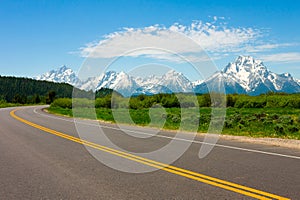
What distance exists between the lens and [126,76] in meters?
11.3

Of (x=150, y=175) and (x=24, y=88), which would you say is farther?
(x=24, y=88)

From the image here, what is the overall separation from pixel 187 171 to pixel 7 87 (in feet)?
618

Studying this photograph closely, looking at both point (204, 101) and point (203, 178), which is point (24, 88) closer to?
point (204, 101)

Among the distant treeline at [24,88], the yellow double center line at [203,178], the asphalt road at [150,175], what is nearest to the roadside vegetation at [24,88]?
the distant treeline at [24,88]

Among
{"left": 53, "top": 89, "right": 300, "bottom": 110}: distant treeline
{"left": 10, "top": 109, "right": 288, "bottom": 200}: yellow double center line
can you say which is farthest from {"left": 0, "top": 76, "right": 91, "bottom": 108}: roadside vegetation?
{"left": 10, "top": 109, "right": 288, "bottom": 200}: yellow double center line

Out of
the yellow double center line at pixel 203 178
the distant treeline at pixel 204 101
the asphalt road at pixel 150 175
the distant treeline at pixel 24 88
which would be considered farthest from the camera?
the distant treeline at pixel 24 88

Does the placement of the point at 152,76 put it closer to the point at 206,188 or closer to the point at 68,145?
the point at 68,145

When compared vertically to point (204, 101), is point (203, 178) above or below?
below

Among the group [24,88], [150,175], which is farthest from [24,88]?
[150,175]

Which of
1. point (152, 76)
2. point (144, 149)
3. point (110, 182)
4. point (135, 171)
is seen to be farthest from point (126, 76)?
point (110, 182)

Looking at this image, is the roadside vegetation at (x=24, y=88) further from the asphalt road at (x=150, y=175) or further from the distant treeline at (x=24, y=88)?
the asphalt road at (x=150, y=175)

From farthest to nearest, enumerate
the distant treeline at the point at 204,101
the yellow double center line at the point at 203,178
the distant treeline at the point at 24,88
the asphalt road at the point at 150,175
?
the distant treeline at the point at 24,88 → the distant treeline at the point at 204,101 → the asphalt road at the point at 150,175 → the yellow double center line at the point at 203,178

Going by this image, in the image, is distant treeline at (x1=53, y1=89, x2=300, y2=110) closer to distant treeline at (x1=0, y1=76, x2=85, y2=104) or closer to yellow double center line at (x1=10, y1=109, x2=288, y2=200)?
yellow double center line at (x1=10, y1=109, x2=288, y2=200)

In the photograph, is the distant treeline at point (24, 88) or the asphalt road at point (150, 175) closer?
the asphalt road at point (150, 175)
